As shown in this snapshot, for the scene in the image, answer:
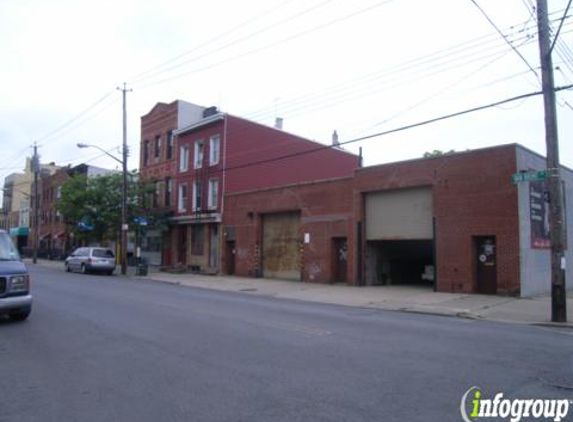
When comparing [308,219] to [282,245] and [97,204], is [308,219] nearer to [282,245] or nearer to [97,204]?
[282,245]

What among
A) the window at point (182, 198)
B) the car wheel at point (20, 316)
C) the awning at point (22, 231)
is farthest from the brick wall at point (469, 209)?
the awning at point (22, 231)

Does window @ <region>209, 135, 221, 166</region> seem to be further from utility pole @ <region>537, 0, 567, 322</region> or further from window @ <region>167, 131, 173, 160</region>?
utility pole @ <region>537, 0, 567, 322</region>

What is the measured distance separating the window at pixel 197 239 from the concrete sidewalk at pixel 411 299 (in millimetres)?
9246

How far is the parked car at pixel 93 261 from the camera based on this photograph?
3083 cm

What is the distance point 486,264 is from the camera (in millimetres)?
19531

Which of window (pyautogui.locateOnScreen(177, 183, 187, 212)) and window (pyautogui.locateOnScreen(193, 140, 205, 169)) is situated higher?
window (pyautogui.locateOnScreen(193, 140, 205, 169))

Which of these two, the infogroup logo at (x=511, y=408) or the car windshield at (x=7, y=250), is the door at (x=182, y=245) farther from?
the infogroup logo at (x=511, y=408)

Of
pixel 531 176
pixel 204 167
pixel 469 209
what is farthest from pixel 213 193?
pixel 531 176

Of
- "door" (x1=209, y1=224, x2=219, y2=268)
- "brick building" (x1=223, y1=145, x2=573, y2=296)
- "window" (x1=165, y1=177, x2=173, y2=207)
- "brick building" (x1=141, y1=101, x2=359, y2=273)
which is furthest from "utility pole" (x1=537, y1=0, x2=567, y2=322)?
"window" (x1=165, y1=177, x2=173, y2=207)

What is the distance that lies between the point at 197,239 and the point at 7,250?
24.5 m

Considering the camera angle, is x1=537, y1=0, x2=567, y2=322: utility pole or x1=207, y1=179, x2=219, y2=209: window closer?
x1=537, y1=0, x2=567, y2=322: utility pole

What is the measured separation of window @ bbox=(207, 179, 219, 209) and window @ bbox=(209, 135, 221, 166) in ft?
4.41

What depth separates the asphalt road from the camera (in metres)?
5.34

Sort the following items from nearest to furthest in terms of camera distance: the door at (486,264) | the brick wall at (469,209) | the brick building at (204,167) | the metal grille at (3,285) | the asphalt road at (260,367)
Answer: the asphalt road at (260,367)
the metal grille at (3,285)
the brick wall at (469,209)
the door at (486,264)
the brick building at (204,167)
